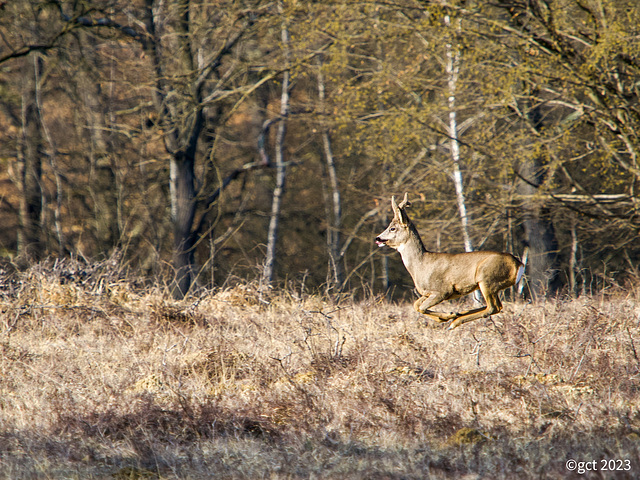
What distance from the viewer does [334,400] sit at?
4680 millimetres

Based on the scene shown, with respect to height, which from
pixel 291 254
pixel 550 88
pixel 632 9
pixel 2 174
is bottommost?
pixel 291 254

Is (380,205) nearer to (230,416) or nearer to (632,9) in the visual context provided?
(632,9)

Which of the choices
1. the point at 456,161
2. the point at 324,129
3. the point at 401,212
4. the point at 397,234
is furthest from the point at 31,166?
the point at 401,212

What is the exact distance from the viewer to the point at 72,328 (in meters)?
7.41

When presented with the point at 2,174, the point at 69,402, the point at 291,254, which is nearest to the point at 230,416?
the point at 69,402

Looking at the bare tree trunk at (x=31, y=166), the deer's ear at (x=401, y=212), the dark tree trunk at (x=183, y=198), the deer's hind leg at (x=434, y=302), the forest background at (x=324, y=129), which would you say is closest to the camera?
the deer's hind leg at (x=434, y=302)

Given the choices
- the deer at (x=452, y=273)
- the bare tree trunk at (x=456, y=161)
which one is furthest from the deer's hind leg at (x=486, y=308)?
the bare tree trunk at (x=456, y=161)

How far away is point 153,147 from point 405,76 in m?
13.7

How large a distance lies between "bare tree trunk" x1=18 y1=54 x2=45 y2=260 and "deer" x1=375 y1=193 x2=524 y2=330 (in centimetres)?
1831

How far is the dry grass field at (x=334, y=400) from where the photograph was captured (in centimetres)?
385

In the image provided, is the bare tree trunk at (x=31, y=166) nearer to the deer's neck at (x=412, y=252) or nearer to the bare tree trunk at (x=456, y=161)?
the bare tree trunk at (x=456, y=161)

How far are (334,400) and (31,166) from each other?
19233 millimetres

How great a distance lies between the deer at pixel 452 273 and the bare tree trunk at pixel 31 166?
1831cm

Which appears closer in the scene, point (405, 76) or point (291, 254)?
point (405, 76)
